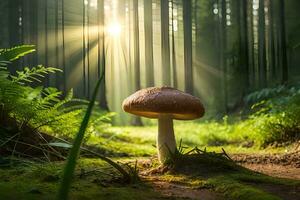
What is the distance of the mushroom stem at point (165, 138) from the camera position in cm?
363

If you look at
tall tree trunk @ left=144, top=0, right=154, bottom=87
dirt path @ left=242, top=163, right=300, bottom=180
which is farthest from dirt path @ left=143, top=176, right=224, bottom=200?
tall tree trunk @ left=144, top=0, right=154, bottom=87

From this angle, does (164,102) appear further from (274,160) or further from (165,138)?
(274,160)

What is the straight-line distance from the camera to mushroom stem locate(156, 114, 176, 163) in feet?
11.9

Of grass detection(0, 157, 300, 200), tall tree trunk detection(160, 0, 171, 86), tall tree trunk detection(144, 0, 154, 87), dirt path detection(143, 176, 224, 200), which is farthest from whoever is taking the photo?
tall tree trunk detection(160, 0, 171, 86)

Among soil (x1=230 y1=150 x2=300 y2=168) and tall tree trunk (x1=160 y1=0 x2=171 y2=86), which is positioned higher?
tall tree trunk (x1=160 y1=0 x2=171 y2=86)

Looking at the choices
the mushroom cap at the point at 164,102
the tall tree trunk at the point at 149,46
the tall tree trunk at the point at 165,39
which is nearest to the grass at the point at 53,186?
the mushroom cap at the point at 164,102

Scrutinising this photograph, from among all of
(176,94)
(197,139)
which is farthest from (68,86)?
(176,94)

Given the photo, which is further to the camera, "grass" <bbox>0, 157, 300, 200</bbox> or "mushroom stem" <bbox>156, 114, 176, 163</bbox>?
"mushroom stem" <bbox>156, 114, 176, 163</bbox>

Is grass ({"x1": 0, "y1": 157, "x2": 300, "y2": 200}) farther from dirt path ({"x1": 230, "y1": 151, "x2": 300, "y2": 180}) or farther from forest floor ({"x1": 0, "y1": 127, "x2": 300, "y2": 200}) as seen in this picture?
dirt path ({"x1": 230, "y1": 151, "x2": 300, "y2": 180})

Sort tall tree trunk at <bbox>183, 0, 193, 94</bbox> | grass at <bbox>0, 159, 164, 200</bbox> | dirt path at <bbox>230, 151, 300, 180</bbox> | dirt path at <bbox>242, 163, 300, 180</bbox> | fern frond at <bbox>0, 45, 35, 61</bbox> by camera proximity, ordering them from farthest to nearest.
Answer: tall tree trunk at <bbox>183, 0, 193, 94</bbox>
dirt path at <bbox>230, 151, 300, 180</bbox>
dirt path at <bbox>242, 163, 300, 180</bbox>
fern frond at <bbox>0, 45, 35, 61</bbox>
grass at <bbox>0, 159, 164, 200</bbox>

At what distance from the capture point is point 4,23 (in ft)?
96.6

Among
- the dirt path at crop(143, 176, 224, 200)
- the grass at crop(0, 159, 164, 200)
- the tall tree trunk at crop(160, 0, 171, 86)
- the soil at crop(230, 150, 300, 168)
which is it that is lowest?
the soil at crop(230, 150, 300, 168)

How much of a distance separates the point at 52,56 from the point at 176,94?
30808mm

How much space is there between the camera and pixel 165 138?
12.2ft
